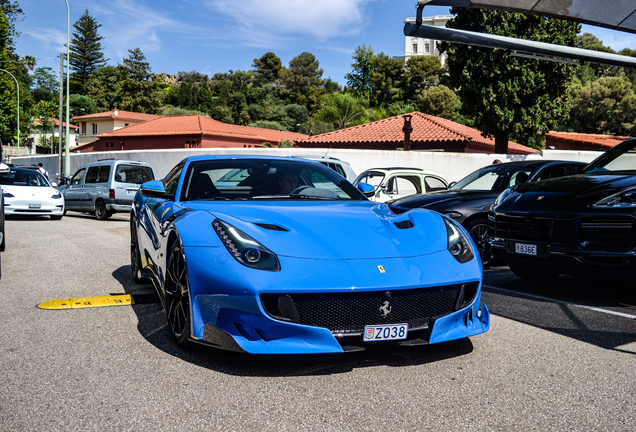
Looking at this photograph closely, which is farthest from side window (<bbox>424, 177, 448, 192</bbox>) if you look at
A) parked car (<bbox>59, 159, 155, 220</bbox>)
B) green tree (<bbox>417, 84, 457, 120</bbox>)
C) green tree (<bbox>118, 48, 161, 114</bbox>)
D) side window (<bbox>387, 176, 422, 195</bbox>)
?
green tree (<bbox>118, 48, 161, 114</bbox>)

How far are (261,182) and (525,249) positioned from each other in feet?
9.29

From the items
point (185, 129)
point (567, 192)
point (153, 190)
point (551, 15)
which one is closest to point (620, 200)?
point (567, 192)

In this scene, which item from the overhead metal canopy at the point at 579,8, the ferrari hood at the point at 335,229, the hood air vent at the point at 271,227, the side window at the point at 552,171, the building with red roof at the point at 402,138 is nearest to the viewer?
the ferrari hood at the point at 335,229

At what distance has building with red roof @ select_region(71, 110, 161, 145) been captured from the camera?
62281 millimetres

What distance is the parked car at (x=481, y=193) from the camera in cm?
769

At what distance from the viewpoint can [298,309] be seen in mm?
3209

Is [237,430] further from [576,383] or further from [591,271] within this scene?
[591,271]

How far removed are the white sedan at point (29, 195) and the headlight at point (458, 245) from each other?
13983mm

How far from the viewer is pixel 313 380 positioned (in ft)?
10.6

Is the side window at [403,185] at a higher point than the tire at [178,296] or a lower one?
higher

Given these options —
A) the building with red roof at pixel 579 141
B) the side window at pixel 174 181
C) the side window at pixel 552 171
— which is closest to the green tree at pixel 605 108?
the building with red roof at pixel 579 141

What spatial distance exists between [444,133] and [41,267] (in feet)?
81.8

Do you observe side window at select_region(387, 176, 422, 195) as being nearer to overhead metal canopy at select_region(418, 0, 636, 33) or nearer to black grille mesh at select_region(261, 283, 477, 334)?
overhead metal canopy at select_region(418, 0, 636, 33)

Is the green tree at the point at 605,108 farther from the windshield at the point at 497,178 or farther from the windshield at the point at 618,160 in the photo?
the windshield at the point at 618,160
